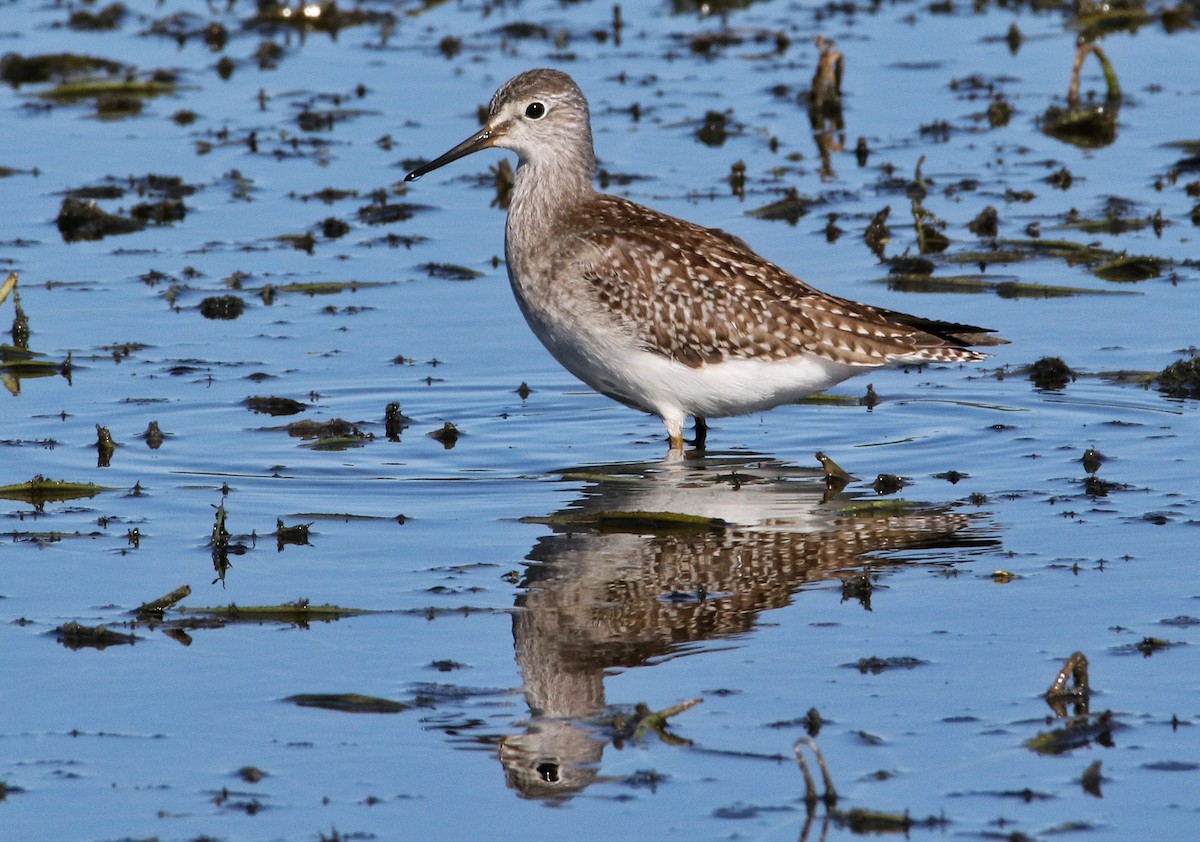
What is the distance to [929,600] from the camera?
799 centimetres

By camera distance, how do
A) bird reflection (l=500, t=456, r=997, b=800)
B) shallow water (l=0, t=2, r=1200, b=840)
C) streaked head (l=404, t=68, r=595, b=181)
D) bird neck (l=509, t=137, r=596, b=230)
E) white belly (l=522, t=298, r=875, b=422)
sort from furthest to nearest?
streaked head (l=404, t=68, r=595, b=181)
bird neck (l=509, t=137, r=596, b=230)
white belly (l=522, t=298, r=875, b=422)
bird reflection (l=500, t=456, r=997, b=800)
shallow water (l=0, t=2, r=1200, b=840)

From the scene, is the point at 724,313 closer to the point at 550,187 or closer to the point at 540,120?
the point at 550,187

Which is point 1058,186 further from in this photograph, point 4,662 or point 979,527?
point 4,662

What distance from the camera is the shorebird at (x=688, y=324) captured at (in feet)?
34.2

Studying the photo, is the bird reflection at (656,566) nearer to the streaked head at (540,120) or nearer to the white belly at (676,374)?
the white belly at (676,374)

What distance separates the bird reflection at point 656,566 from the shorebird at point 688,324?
17.6 inches

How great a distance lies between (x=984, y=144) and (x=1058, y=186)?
140 cm

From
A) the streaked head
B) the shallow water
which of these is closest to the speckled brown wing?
the shallow water

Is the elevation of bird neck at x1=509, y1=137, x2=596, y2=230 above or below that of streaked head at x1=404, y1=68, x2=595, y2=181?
below

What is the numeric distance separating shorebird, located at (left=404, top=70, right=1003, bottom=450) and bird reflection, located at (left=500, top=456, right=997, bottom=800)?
45cm

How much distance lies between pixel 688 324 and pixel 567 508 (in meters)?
1.52

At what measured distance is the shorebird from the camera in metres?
10.4

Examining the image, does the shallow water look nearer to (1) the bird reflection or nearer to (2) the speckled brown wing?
(1) the bird reflection

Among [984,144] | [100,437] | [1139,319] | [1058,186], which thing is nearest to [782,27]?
[984,144]
